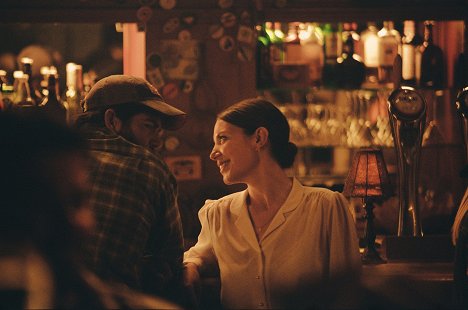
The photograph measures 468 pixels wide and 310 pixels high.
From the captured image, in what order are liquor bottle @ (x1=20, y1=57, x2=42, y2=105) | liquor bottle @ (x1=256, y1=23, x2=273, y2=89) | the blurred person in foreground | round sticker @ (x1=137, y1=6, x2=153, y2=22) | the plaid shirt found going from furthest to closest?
liquor bottle @ (x1=256, y1=23, x2=273, y2=89) → liquor bottle @ (x1=20, y1=57, x2=42, y2=105) → round sticker @ (x1=137, y1=6, x2=153, y2=22) → the plaid shirt → the blurred person in foreground

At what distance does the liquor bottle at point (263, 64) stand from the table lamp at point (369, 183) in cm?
148

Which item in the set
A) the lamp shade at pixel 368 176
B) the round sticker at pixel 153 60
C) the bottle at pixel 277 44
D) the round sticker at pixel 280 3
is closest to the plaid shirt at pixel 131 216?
the lamp shade at pixel 368 176

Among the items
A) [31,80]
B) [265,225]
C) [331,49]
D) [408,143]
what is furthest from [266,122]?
[31,80]

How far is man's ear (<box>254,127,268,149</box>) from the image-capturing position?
9.46 feet

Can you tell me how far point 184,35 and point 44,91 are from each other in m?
0.96

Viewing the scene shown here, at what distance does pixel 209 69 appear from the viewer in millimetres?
4410

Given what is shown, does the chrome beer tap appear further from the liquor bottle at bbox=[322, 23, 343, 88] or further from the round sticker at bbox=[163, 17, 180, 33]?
the round sticker at bbox=[163, 17, 180, 33]

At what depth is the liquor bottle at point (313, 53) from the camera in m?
4.74

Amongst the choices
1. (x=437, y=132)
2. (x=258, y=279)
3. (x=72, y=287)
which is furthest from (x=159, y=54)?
(x=72, y=287)

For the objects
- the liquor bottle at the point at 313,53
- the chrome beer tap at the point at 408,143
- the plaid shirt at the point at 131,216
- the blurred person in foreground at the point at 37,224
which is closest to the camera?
the blurred person in foreground at the point at 37,224

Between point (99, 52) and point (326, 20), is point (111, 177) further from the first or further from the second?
point (99, 52)

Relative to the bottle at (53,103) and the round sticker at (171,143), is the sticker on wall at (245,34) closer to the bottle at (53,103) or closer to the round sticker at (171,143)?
the round sticker at (171,143)

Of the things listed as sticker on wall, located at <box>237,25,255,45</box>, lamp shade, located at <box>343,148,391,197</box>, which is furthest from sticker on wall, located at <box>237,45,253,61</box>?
lamp shade, located at <box>343,148,391,197</box>

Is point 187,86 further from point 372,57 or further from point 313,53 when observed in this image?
point 372,57
